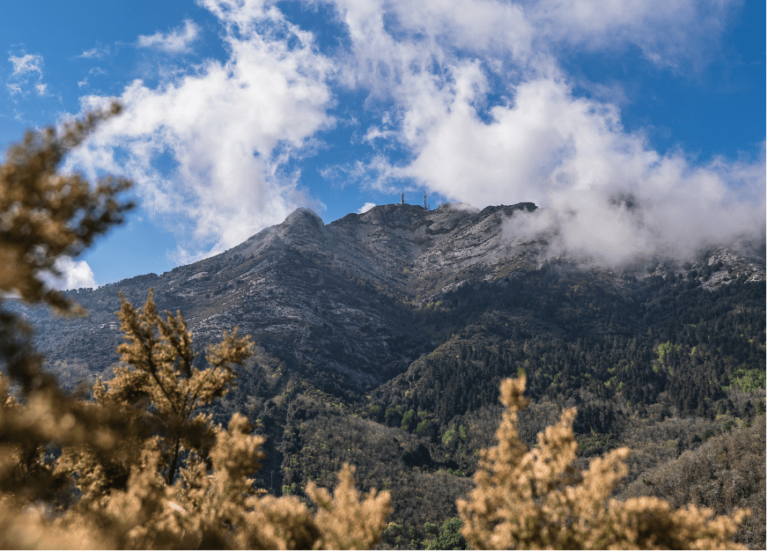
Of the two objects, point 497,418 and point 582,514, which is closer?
point 582,514

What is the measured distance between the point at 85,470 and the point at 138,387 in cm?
218

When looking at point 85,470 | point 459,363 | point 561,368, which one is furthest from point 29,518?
point 561,368

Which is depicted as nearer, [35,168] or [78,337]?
[35,168]

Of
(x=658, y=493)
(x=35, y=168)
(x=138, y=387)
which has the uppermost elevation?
(x=35, y=168)

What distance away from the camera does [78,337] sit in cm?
17688

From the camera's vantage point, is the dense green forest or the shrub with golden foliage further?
the dense green forest

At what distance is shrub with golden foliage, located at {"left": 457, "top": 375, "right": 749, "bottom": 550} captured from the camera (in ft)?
20.5

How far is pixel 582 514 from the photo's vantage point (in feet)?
20.5

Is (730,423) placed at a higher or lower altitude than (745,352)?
lower

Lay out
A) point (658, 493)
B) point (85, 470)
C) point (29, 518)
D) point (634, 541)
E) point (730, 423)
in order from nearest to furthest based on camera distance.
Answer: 1. point (29, 518)
2. point (634, 541)
3. point (85, 470)
4. point (658, 493)
5. point (730, 423)

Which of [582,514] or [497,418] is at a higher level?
[582,514]

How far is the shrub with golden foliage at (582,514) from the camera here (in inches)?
246

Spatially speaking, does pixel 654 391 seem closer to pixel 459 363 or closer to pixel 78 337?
pixel 459 363

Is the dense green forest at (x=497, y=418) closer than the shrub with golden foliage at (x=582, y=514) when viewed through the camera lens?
No
